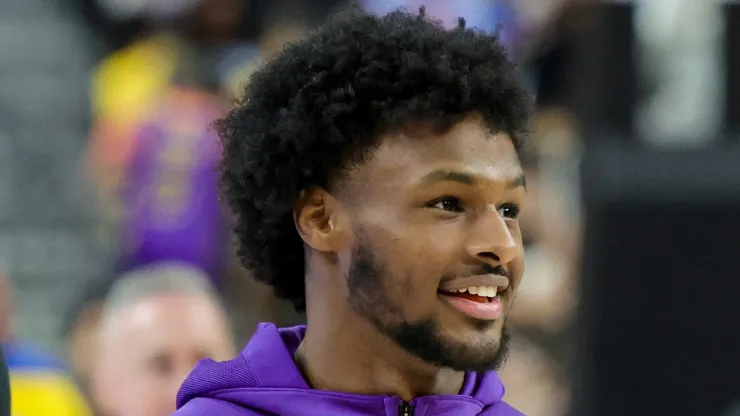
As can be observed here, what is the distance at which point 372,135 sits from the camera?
79.3 inches

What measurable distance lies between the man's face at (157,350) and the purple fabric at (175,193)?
151cm

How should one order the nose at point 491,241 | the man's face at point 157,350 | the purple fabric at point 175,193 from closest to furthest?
the nose at point 491,241, the man's face at point 157,350, the purple fabric at point 175,193

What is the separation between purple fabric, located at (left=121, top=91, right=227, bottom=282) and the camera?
190 inches

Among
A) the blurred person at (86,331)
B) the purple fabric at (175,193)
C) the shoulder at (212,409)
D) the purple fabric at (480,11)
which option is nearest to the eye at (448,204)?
the shoulder at (212,409)

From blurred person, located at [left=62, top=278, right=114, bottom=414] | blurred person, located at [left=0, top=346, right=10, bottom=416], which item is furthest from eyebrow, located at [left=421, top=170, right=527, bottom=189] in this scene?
blurred person, located at [left=62, top=278, right=114, bottom=414]

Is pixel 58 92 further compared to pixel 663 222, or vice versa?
pixel 58 92

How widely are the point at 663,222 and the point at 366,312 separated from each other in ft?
5.21

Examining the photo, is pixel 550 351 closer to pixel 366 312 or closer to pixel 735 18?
pixel 735 18

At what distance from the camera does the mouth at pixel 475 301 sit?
197cm

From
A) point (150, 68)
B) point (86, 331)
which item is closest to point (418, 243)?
point (86, 331)

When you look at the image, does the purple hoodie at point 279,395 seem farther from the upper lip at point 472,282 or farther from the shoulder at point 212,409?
the upper lip at point 472,282

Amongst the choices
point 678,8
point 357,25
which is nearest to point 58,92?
point 678,8

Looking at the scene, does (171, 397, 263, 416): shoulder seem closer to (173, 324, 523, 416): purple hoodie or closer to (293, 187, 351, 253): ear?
(173, 324, 523, 416): purple hoodie

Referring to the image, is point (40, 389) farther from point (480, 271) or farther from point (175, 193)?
point (480, 271)
